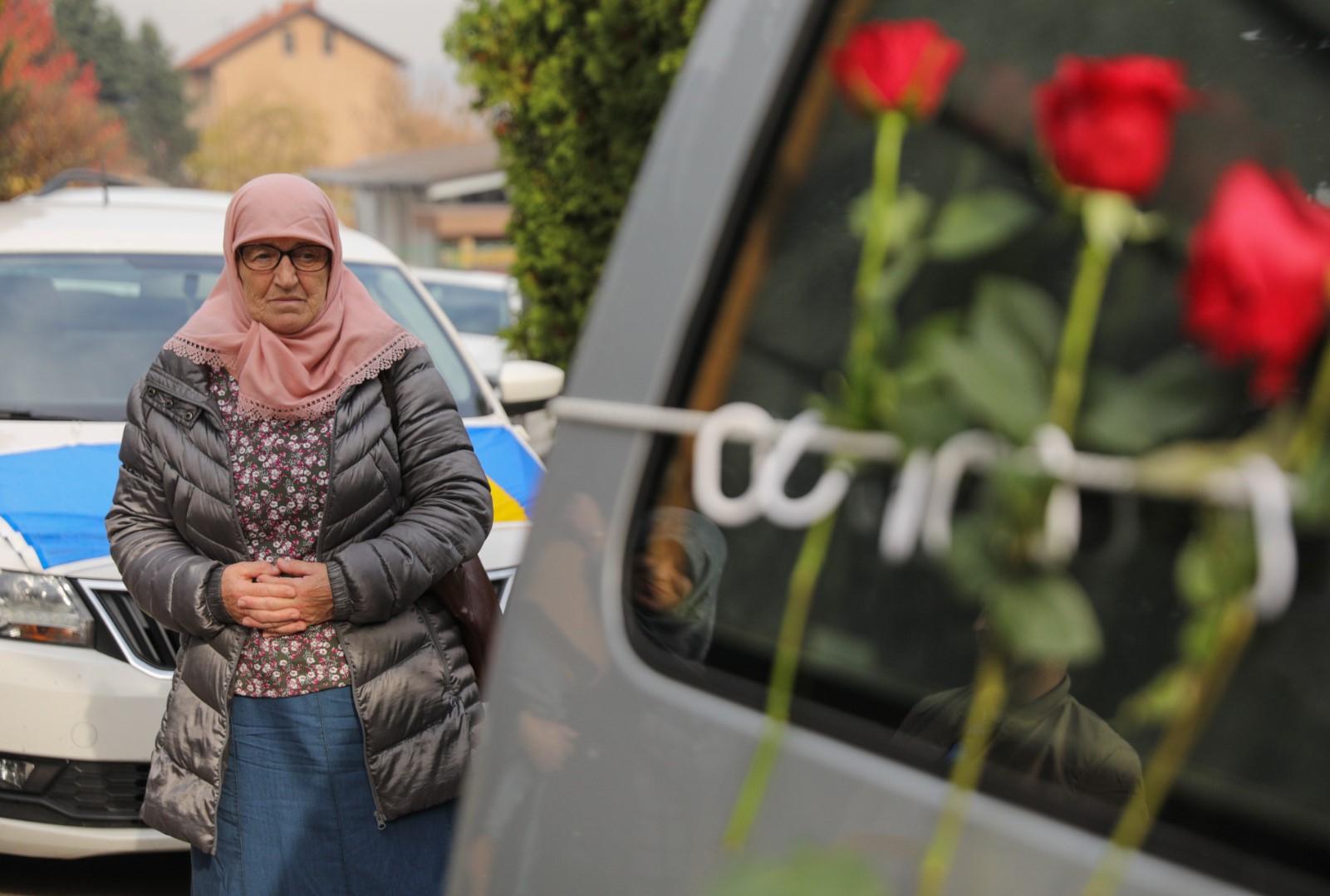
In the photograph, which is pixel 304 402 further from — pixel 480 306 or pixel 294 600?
pixel 480 306

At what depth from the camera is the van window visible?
0.98 meters

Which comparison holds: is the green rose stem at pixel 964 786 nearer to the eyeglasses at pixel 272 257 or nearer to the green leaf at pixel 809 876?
the green leaf at pixel 809 876

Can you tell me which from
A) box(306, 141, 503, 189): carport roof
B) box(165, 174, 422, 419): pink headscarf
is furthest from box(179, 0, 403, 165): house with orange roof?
box(165, 174, 422, 419): pink headscarf

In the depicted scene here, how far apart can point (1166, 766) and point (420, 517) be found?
1885 mm

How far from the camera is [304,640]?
2.66m

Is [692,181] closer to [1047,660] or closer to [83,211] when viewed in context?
[1047,660]

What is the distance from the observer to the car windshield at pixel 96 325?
442 centimetres

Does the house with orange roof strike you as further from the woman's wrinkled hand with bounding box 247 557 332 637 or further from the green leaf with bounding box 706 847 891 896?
the green leaf with bounding box 706 847 891 896

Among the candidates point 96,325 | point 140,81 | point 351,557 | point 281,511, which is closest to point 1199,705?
point 351,557

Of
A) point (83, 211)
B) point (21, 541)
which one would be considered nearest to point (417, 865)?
point (21, 541)

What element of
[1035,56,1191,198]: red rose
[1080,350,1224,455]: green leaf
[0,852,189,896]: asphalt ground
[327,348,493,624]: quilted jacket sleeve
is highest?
[1035,56,1191,198]: red rose

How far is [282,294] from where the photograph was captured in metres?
2.73

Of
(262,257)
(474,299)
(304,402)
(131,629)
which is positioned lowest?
(131,629)

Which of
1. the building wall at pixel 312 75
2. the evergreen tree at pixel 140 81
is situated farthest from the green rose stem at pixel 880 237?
the building wall at pixel 312 75
